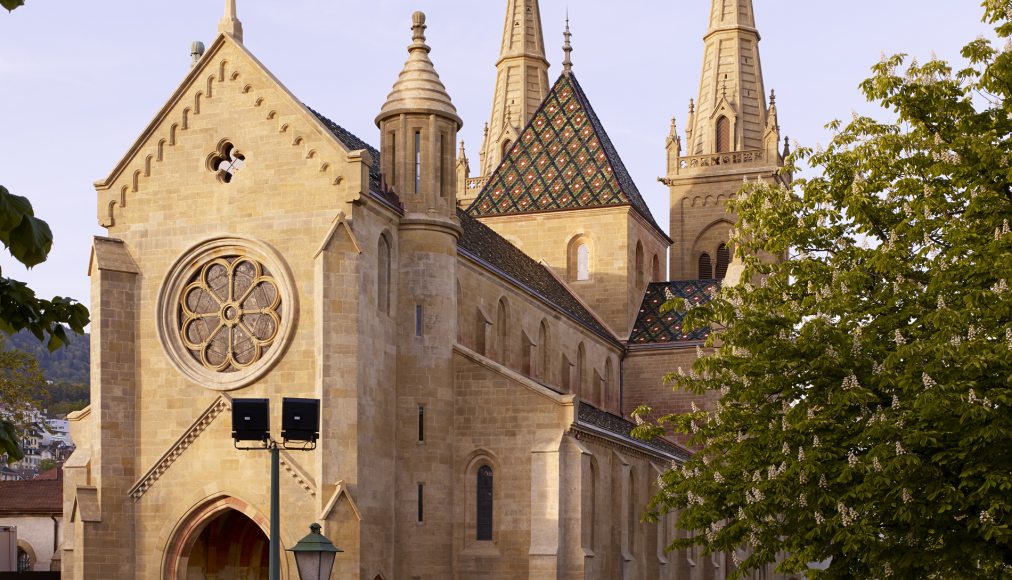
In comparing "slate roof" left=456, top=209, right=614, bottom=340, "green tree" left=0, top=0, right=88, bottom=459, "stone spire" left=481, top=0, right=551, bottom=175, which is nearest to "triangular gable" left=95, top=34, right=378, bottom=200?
"slate roof" left=456, top=209, right=614, bottom=340

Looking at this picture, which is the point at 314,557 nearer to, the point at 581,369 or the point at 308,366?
the point at 308,366

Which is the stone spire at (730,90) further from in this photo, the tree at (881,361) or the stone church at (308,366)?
the tree at (881,361)

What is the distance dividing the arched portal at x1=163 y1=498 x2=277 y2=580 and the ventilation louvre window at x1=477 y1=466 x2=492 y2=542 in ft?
17.7

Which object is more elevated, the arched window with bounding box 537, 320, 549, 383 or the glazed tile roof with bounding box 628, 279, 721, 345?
the glazed tile roof with bounding box 628, 279, 721, 345

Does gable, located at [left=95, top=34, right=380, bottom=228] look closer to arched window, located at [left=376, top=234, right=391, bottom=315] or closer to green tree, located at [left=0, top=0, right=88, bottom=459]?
arched window, located at [left=376, top=234, right=391, bottom=315]

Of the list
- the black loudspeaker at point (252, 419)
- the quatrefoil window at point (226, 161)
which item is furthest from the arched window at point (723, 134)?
the black loudspeaker at point (252, 419)

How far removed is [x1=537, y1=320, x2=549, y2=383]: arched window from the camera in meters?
49.0

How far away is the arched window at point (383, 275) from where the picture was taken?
3772 cm

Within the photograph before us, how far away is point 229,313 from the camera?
123ft

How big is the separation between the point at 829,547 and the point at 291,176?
18.0 metres

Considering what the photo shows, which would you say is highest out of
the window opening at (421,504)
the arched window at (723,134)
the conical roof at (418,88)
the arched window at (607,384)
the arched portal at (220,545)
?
the arched window at (723,134)

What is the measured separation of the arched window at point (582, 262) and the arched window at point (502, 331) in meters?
13.5

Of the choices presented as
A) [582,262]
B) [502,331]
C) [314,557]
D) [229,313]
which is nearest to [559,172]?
[582,262]

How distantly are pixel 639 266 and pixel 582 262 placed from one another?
269 cm
